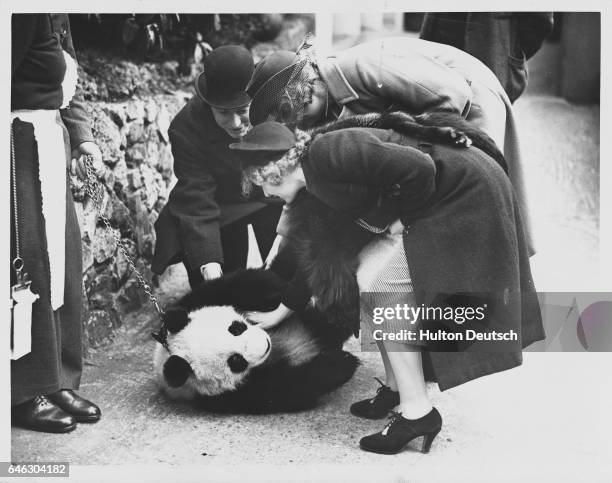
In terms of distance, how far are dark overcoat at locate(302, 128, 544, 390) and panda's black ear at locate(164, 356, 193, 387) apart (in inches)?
22.1

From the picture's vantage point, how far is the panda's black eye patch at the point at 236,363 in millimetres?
2135

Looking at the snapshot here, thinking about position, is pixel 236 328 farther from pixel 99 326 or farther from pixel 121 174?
pixel 121 174

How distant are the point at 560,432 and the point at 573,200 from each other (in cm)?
62

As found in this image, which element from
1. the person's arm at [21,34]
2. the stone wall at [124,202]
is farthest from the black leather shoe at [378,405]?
the person's arm at [21,34]

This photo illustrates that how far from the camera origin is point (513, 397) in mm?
2170

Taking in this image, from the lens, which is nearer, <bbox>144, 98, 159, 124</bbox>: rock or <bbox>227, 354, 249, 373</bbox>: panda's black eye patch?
<bbox>227, 354, 249, 373</bbox>: panda's black eye patch

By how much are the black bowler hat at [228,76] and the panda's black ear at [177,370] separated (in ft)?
2.27

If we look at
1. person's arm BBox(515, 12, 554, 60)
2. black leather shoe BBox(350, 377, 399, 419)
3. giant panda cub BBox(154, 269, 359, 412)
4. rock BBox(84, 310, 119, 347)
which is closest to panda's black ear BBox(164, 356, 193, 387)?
giant panda cub BBox(154, 269, 359, 412)

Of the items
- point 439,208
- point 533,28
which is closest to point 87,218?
point 439,208

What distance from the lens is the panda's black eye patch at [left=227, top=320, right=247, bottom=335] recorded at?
7.07 ft

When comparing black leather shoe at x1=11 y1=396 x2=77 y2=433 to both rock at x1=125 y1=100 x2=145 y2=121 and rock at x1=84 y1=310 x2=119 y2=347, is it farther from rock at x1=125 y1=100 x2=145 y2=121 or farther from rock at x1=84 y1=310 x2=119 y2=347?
rock at x1=125 y1=100 x2=145 y2=121

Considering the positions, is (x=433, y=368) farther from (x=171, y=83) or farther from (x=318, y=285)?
(x=171, y=83)

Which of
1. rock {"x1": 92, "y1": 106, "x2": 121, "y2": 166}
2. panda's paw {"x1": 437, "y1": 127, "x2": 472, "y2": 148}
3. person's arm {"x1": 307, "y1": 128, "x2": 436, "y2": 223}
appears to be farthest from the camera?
rock {"x1": 92, "y1": 106, "x2": 121, "y2": 166}
